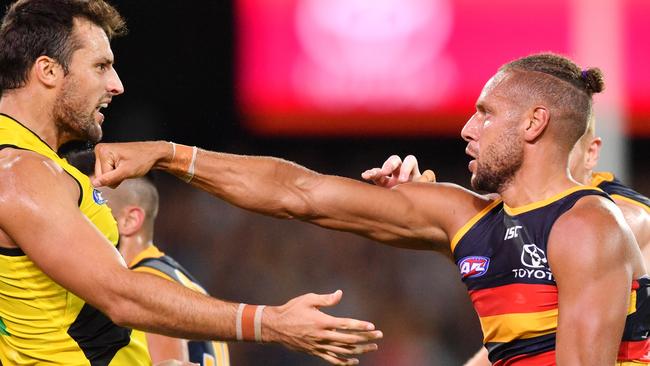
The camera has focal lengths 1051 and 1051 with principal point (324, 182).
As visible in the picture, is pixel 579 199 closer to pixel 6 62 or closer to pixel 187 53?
pixel 6 62

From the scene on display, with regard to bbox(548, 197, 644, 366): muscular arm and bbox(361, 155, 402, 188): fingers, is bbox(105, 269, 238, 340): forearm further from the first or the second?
bbox(548, 197, 644, 366): muscular arm


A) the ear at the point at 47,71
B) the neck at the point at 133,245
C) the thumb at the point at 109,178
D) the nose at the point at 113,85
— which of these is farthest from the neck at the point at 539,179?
the neck at the point at 133,245

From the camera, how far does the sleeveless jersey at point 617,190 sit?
4527 millimetres

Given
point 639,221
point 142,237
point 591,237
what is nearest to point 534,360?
point 591,237

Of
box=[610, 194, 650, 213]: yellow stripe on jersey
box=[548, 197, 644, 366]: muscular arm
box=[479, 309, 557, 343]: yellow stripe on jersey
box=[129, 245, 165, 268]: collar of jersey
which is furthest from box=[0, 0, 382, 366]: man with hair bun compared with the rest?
box=[610, 194, 650, 213]: yellow stripe on jersey

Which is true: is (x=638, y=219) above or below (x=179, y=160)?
below

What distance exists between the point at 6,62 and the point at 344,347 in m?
1.70

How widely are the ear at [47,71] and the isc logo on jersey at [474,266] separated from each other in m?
1.65

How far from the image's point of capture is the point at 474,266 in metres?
3.79

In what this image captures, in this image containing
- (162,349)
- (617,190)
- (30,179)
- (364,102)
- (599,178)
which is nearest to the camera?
(30,179)

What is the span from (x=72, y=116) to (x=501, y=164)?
161 centimetres

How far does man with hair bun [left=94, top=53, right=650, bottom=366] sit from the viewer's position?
11.1 feet

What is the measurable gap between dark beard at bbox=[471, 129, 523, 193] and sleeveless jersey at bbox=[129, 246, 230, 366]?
1.82 meters

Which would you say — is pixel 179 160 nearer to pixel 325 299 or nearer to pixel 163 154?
pixel 163 154
